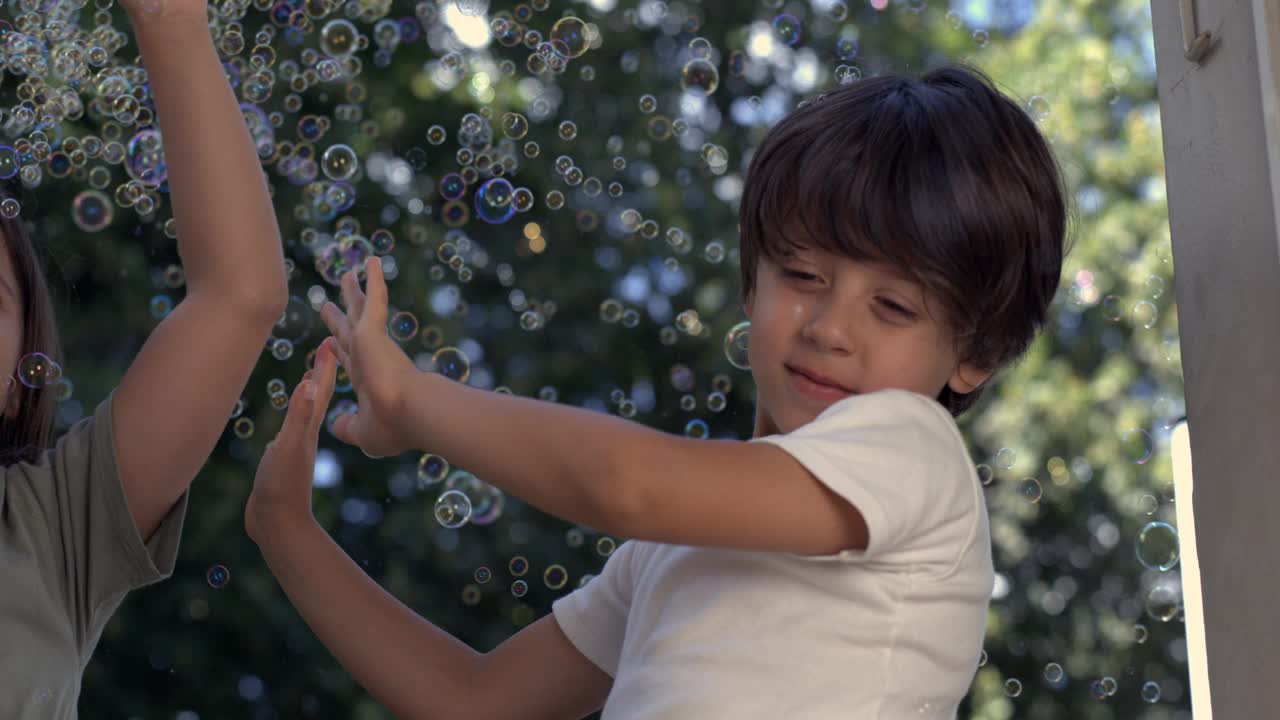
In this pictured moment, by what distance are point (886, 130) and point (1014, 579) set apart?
122 inches

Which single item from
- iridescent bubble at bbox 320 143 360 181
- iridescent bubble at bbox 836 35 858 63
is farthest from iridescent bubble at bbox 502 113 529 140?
iridescent bubble at bbox 836 35 858 63

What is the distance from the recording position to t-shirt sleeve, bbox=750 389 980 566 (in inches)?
44.0

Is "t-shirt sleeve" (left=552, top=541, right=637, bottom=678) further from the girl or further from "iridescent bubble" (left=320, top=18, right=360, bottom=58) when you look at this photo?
"iridescent bubble" (left=320, top=18, right=360, bottom=58)

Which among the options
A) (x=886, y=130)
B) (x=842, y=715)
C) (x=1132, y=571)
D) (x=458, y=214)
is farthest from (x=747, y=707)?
(x=1132, y=571)

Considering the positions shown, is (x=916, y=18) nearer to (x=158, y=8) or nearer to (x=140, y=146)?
(x=140, y=146)

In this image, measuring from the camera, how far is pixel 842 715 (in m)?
1.15

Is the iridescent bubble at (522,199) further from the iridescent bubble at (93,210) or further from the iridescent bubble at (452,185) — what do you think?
the iridescent bubble at (93,210)

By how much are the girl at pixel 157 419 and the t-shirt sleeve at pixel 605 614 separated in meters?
0.45

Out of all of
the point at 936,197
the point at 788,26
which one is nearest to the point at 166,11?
the point at 936,197

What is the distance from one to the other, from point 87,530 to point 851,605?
34.3 inches

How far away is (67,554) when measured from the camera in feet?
5.18

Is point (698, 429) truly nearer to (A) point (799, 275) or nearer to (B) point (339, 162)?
(B) point (339, 162)

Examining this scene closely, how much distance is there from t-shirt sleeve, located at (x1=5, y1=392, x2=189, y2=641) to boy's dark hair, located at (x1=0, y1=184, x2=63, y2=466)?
0.11 meters

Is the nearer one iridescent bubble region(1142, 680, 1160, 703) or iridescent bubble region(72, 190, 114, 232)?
iridescent bubble region(72, 190, 114, 232)
